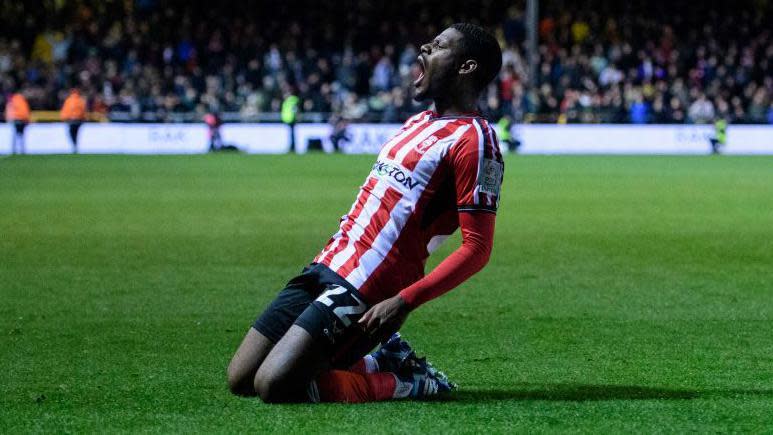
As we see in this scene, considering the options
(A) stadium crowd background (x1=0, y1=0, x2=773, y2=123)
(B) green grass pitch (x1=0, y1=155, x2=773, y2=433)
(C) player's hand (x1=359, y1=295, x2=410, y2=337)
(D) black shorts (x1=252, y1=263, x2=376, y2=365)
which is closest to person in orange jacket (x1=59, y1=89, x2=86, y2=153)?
(A) stadium crowd background (x1=0, y1=0, x2=773, y2=123)

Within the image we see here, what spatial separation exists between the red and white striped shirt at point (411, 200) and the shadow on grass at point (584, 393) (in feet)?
2.07

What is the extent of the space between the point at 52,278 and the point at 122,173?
13913 millimetres

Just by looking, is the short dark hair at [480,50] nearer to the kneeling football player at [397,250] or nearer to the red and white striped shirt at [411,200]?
the kneeling football player at [397,250]

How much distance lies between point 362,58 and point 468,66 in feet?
103

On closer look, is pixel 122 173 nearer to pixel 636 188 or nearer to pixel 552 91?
pixel 636 188

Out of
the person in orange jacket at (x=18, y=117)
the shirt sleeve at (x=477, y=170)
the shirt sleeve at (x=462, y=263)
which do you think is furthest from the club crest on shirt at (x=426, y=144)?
the person in orange jacket at (x=18, y=117)

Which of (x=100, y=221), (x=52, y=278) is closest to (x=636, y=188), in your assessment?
(x=100, y=221)

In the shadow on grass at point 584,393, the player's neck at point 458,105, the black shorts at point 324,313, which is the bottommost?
the shadow on grass at point 584,393

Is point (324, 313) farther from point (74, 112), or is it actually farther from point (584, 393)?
point (74, 112)

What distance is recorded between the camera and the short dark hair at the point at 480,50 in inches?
212

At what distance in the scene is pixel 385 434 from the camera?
4.89 meters

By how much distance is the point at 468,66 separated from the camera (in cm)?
539

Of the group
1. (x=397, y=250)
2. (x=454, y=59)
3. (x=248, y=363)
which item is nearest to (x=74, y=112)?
(x=248, y=363)

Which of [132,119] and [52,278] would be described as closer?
[52,278]
